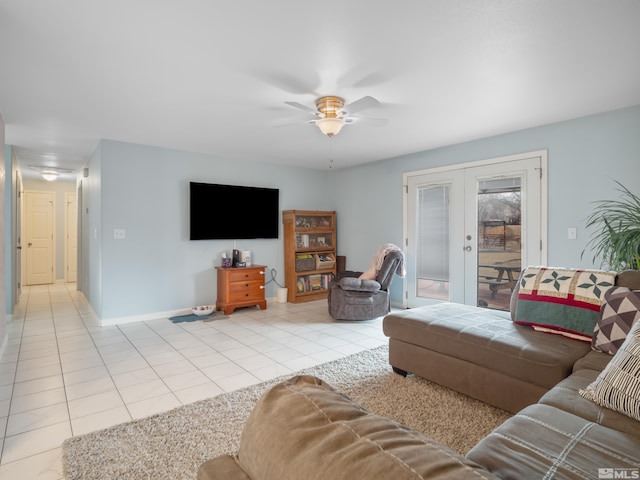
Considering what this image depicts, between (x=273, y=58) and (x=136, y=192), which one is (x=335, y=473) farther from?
(x=136, y=192)

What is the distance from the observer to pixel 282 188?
6309 mm

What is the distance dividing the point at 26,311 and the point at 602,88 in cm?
745

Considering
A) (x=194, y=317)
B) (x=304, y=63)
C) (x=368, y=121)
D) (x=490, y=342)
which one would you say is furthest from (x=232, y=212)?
(x=490, y=342)

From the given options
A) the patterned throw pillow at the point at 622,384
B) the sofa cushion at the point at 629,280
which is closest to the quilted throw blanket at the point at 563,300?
the sofa cushion at the point at 629,280

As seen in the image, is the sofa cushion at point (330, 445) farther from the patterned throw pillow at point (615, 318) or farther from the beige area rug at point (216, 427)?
the patterned throw pillow at point (615, 318)

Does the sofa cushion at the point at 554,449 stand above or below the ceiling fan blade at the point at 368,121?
below

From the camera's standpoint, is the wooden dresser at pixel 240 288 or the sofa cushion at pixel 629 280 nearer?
the sofa cushion at pixel 629 280

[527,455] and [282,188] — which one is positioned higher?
[282,188]

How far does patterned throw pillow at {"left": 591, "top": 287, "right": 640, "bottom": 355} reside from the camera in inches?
A: 78.5

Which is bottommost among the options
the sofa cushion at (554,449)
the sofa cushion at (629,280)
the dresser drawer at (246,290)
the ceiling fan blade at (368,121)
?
the dresser drawer at (246,290)

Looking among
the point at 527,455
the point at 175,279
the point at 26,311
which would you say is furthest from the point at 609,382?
the point at 26,311

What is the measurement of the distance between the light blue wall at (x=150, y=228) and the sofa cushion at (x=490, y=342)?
339cm

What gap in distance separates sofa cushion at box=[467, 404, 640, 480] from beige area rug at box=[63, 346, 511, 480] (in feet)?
2.52

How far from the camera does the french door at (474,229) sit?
4141 mm
